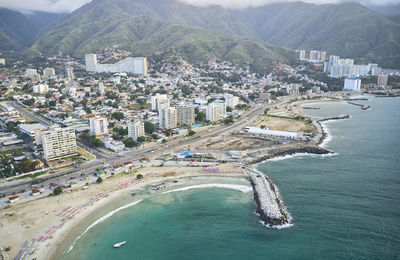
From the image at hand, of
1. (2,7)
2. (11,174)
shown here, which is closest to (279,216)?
(11,174)

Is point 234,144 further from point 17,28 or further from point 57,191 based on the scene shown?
point 17,28

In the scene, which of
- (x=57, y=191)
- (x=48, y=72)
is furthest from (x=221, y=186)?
(x=48, y=72)

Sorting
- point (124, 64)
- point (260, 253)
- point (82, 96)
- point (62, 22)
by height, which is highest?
point (62, 22)

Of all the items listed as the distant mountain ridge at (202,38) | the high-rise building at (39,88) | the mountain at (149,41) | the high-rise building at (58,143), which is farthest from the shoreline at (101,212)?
the distant mountain ridge at (202,38)

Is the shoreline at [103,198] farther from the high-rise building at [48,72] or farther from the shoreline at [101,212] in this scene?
the high-rise building at [48,72]

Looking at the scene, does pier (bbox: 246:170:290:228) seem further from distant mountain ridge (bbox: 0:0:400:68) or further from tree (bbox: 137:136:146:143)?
distant mountain ridge (bbox: 0:0:400:68)

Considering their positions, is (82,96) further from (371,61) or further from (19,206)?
(371,61)
